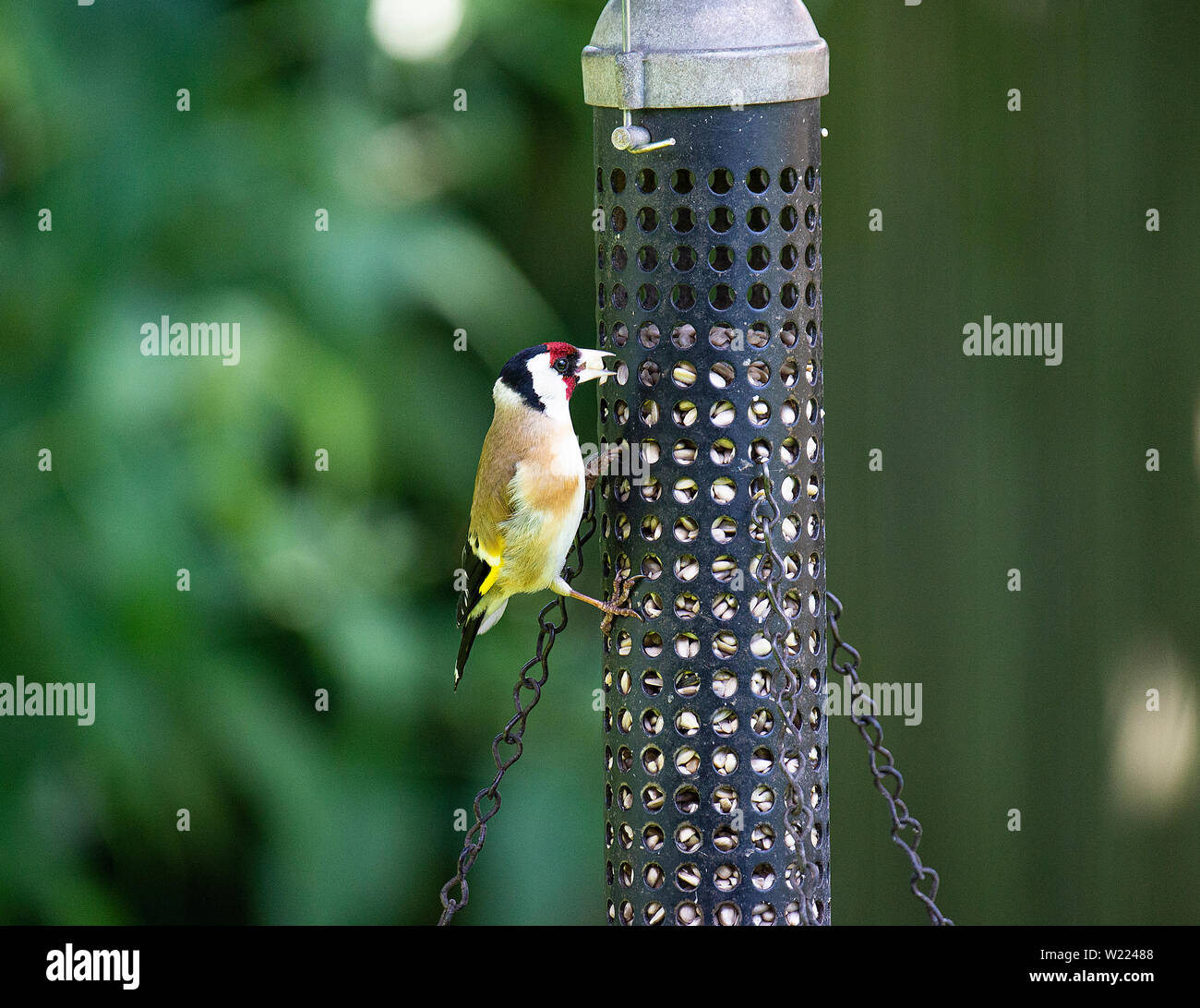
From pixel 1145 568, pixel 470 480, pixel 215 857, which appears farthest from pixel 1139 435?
pixel 215 857

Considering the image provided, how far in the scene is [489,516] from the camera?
2344 millimetres

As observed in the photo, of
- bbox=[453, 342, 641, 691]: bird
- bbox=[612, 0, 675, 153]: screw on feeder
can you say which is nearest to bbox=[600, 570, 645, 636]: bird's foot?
bbox=[453, 342, 641, 691]: bird

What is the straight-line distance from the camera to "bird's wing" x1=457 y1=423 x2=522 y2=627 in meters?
2.31

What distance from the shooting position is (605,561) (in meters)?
2.11

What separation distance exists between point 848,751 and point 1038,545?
2.26ft

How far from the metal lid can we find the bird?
0.40 metres

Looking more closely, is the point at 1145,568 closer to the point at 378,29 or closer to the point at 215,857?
the point at 378,29

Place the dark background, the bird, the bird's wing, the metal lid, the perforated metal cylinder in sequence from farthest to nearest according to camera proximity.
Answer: the dark background, the bird's wing, the bird, the perforated metal cylinder, the metal lid

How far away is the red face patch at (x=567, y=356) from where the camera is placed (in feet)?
6.93

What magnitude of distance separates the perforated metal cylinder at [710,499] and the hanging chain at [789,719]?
0.04ft

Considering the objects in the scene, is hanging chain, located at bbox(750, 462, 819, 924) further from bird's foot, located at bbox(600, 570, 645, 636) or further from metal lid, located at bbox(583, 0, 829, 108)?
metal lid, located at bbox(583, 0, 829, 108)

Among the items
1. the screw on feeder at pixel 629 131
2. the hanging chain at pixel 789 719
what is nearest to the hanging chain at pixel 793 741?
the hanging chain at pixel 789 719

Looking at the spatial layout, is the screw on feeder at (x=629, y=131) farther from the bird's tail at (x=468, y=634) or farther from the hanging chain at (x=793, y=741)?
the bird's tail at (x=468, y=634)

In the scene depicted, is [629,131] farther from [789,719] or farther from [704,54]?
[789,719]
